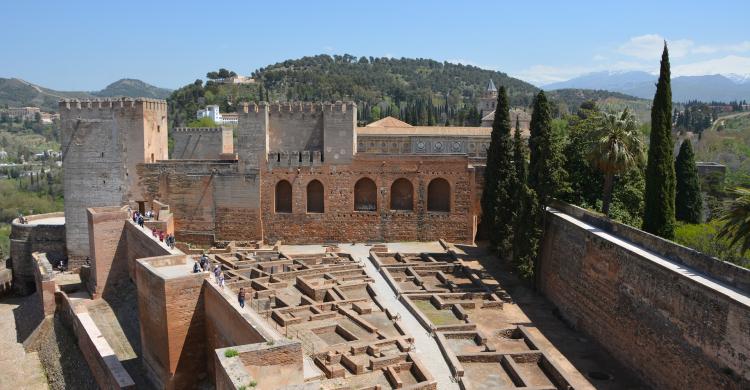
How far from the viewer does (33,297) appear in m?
28.3

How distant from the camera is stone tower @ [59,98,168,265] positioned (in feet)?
92.7

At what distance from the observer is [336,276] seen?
2372 centimetres

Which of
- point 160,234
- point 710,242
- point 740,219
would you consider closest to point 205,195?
point 160,234

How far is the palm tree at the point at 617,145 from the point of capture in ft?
69.7

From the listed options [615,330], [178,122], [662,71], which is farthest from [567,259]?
[178,122]

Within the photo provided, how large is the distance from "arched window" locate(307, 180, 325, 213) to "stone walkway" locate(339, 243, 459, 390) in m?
2.55

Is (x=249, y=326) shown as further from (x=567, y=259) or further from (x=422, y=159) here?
(x=422, y=159)

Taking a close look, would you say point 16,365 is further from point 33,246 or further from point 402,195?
point 402,195

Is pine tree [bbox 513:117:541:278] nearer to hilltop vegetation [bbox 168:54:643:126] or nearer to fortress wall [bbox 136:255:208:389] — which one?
fortress wall [bbox 136:255:208:389]

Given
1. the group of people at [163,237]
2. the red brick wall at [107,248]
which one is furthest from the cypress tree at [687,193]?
the red brick wall at [107,248]

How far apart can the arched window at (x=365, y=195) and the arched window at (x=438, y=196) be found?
8.77 ft

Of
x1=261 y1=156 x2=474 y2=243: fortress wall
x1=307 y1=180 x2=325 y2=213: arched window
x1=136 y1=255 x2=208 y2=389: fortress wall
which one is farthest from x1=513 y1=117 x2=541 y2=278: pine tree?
x1=136 y1=255 x2=208 y2=389: fortress wall

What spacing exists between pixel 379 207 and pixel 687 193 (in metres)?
14.0

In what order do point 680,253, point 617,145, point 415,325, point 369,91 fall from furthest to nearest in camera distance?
point 369,91 < point 617,145 < point 415,325 < point 680,253
